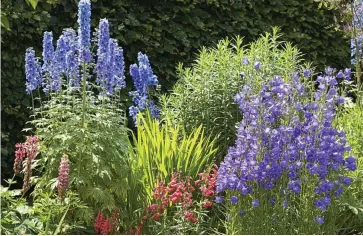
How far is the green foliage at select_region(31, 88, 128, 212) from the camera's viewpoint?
13.6 feet

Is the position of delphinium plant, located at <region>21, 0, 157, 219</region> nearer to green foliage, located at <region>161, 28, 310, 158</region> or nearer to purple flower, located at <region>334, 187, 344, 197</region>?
green foliage, located at <region>161, 28, 310, 158</region>

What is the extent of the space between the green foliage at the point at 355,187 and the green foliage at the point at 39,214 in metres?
1.66

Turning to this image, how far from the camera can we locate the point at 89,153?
4133 millimetres

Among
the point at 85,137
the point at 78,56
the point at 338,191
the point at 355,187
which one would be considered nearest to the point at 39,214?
the point at 85,137

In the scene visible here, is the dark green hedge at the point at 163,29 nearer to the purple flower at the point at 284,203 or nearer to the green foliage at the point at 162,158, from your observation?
the green foliage at the point at 162,158

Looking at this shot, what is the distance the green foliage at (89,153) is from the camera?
13.6 feet

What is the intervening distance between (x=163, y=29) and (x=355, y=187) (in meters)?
2.61

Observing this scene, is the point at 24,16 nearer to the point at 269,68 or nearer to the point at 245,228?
the point at 269,68

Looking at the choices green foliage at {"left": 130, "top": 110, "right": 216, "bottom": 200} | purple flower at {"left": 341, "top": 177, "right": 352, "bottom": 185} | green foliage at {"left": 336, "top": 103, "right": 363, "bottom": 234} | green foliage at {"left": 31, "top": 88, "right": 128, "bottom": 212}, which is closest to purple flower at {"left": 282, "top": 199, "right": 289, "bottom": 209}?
purple flower at {"left": 341, "top": 177, "right": 352, "bottom": 185}

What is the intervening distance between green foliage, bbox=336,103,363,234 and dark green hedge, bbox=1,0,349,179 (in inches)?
70.1

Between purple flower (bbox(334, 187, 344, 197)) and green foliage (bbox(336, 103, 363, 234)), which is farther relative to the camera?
green foliage (bbox(336, 103, 363, 234))

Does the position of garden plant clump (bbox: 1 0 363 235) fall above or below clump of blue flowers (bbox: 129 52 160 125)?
below

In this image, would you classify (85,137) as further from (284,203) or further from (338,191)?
(338,191)

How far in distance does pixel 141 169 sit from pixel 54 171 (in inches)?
25.8
